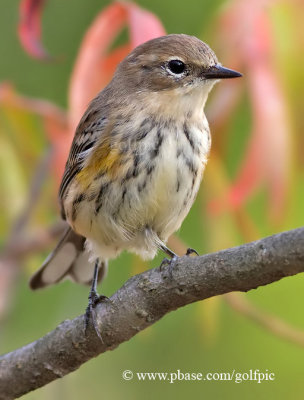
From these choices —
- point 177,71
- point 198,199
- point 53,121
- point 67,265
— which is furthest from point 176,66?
point 67,265

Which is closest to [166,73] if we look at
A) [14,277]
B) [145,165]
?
[145,165]

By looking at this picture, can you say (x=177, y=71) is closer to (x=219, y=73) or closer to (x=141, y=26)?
(x=219, y=73)

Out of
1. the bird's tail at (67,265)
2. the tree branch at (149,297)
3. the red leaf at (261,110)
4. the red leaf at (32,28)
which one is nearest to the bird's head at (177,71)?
the red leaf at (261,110)

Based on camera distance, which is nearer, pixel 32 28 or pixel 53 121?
pixel 32 28

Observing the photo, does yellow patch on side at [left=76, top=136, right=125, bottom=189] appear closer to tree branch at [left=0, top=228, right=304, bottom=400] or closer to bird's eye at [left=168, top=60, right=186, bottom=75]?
bird's eye at [left=168, top=60, right=186, bottom=75]

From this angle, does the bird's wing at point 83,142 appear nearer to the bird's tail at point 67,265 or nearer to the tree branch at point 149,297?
the bird's tail at point 67,265

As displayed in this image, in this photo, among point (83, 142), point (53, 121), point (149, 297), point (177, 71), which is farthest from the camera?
point (83, 142)
